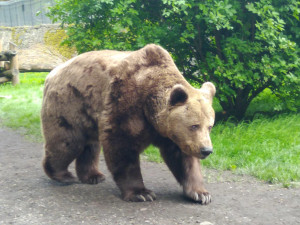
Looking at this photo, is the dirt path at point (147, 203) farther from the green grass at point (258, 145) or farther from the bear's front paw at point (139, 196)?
the green grass at point (258, 145)

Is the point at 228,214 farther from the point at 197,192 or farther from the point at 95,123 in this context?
the point at 95,123

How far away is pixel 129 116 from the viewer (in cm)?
398

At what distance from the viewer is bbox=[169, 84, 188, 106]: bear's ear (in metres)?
3.61

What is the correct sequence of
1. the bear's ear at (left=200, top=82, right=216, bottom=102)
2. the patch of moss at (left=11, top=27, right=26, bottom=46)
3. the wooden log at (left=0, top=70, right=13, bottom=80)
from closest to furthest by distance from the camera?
1. the bear's ear at (left=200, top=82, right=216, bottom=102)
2. the wooden log at (left=0, top=70, right=13, bottom=80)
3. the patch of moss at (left=11, top=27, right=26, bottom=46)

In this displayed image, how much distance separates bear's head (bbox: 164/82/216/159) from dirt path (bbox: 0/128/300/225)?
2.02 ft

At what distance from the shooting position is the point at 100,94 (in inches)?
168

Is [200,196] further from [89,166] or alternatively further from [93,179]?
[89,166]

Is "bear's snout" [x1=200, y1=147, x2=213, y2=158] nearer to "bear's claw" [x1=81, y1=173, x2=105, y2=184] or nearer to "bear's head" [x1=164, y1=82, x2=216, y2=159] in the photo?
"bear's head" [x1=164, y1=82, x2=216, y2=159]

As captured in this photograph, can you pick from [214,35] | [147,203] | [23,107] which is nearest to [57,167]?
[147,203]

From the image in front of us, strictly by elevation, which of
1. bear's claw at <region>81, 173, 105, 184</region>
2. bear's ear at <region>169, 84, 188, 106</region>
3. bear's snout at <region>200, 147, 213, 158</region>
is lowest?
bear's claw at <region>81, 173, 105, 184</region>

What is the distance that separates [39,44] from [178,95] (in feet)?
48.3

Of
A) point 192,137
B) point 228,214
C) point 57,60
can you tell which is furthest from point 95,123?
point 57,60

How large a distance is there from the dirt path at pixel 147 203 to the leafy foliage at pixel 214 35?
2.25 metres

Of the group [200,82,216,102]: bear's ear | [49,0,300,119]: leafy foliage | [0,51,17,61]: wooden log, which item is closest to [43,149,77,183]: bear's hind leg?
[200,82,216,102]: bear's ear
